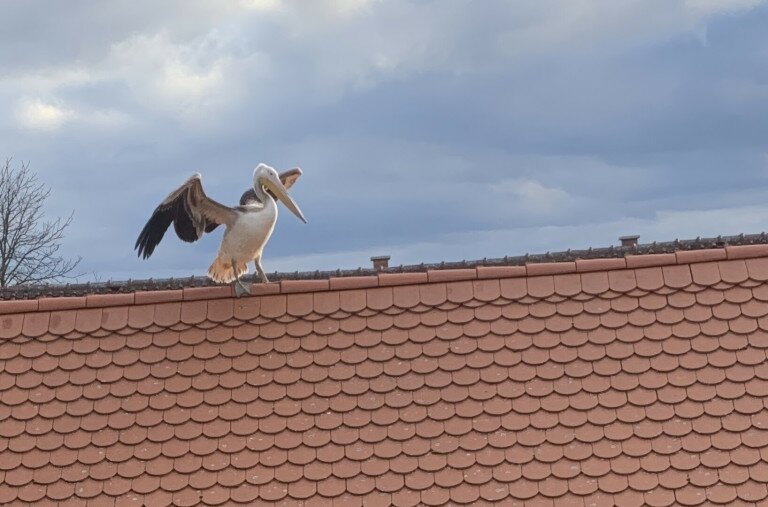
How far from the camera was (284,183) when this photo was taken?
29.8 ft

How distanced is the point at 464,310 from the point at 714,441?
179cm

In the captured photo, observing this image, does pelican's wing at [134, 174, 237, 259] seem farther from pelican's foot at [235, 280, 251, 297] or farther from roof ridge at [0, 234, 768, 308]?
pelican's foot at [235, 280, 251, 297]

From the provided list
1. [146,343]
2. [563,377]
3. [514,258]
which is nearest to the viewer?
[563,377]

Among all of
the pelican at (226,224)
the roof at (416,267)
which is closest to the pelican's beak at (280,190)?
the pelican at (226,224)

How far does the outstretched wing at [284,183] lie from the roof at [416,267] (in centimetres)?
86

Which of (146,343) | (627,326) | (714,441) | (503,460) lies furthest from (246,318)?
(714,441)

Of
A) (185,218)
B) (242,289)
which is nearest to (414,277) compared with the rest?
(242,289)

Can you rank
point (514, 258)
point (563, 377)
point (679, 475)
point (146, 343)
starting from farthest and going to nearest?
point (514, 258) < point (146, 343) < point (563, 377) < point (679, 475)

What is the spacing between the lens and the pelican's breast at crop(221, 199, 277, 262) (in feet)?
27.7

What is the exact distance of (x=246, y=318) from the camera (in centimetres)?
768

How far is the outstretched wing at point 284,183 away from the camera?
873cm

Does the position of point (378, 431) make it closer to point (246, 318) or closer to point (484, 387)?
point (484, 387)

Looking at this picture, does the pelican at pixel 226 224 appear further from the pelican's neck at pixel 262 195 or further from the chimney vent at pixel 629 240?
the chimney vent at pixel 629 240

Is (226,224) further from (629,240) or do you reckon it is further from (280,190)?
(629,240)
